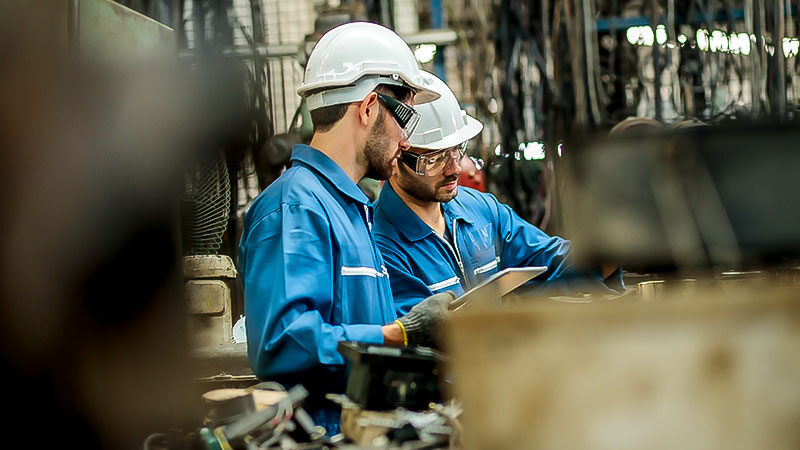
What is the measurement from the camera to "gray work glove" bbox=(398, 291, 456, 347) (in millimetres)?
2344

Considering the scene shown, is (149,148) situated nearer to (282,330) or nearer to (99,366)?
(99,366)

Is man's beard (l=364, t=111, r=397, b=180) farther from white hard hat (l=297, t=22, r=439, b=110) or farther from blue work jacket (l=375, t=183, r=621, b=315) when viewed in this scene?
blue work jacket (l=375, t=183, r=621, b=315)

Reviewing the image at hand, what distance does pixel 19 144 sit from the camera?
3.61 feet

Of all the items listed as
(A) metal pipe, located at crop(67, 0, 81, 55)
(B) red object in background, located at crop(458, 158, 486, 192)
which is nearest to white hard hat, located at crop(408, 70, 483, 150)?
(B) red object in background, located at crop(458, 158, 486, 192)

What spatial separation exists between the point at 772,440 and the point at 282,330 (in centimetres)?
133

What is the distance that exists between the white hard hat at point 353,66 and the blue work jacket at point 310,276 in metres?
0.21

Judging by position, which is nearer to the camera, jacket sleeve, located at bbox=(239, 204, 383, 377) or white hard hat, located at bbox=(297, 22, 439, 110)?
jacket sleeve, located at bbox=(239, 204, 383, 377)

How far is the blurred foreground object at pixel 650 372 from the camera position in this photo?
1.13 meters

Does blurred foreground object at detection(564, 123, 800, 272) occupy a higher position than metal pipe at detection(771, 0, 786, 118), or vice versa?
metal pipe at detection(771, 0, 786, 118)

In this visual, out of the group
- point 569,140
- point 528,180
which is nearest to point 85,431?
point 569,140

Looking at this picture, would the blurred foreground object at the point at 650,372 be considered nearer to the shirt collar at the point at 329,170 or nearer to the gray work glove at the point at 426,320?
Result: the gray work glove at the point at 426,320

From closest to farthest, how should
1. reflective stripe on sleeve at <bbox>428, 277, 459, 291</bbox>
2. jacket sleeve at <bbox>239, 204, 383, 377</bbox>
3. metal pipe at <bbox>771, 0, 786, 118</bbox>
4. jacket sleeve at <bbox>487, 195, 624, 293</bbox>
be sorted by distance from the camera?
1. jacket sleeve at <bbox>239, 204, 383, 377</bbox>
2. reflective stripe on sleeve at <bbox>428, 277, 459, 291</bbox>
3. jacket sleeve at <bbox>487, 195, 624, 293</bbox>
4. metal pipe at <bbox>771, 0, 786, 118</bbox>

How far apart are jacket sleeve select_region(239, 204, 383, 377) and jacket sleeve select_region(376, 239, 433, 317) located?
36.7 inches

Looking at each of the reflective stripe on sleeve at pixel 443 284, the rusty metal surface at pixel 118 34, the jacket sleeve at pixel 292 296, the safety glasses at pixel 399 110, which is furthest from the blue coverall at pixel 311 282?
the rusty metal surface at pixel 118 34
